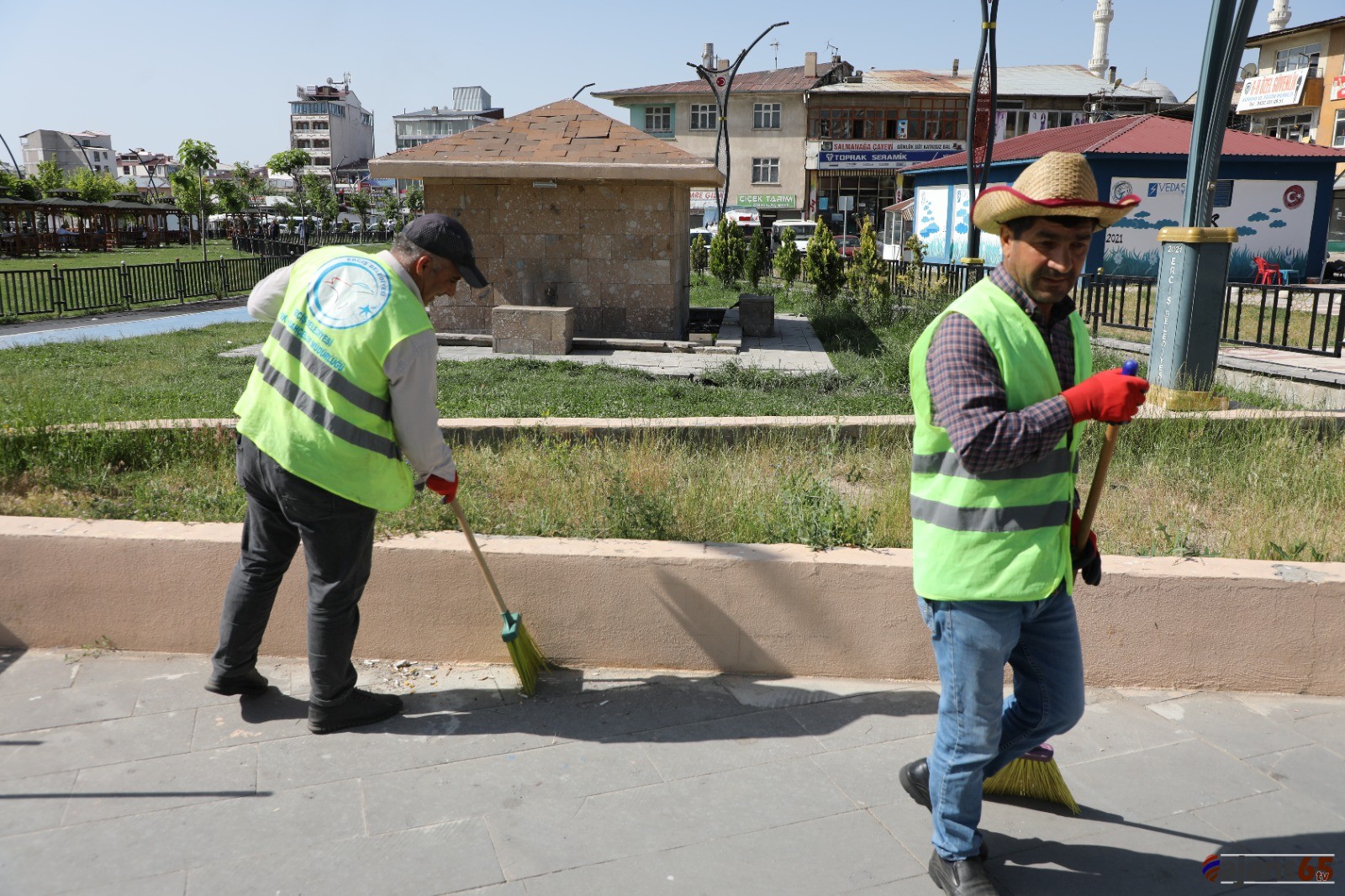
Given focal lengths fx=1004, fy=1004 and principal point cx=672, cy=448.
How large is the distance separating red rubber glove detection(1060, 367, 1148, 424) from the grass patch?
1776 millimetres

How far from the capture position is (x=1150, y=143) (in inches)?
954

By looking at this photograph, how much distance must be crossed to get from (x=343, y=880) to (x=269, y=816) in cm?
43

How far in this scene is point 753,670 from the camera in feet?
12.9

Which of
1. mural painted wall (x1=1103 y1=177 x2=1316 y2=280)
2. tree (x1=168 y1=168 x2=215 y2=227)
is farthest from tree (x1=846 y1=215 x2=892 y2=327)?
tree (x1=168 y1=168 x2=215 y2=227)

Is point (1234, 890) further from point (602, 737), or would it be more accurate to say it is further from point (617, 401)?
point (617, 401)

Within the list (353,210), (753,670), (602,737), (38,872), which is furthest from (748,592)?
(353,210)

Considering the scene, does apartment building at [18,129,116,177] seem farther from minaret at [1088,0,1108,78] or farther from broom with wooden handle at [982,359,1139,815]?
broom with wooden handle at [982,359,1139,815]

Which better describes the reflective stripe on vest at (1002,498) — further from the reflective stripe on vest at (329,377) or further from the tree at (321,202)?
the tree at (321,202)

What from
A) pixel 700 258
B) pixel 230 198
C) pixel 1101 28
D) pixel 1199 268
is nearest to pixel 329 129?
pixel 230 198

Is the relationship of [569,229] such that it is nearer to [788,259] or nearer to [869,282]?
[869,282]

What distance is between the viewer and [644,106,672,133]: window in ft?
188

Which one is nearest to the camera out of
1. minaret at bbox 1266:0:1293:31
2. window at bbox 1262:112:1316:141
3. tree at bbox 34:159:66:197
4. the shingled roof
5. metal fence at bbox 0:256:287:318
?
the shingled roof

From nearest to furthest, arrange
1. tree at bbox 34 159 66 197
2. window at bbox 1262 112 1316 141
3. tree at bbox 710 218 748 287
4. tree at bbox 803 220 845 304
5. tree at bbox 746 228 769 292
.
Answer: tree at bbox 803 220 845 304
tree at bbox 746 228 769 292
tree at bbox 710 218 748 287
window at bbox 1262 112 1316 141
tree at bbox 34 159 66 197

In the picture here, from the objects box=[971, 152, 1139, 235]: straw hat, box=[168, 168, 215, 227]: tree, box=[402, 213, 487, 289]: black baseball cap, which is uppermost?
box=[168, 168, 215, 227]: tree
